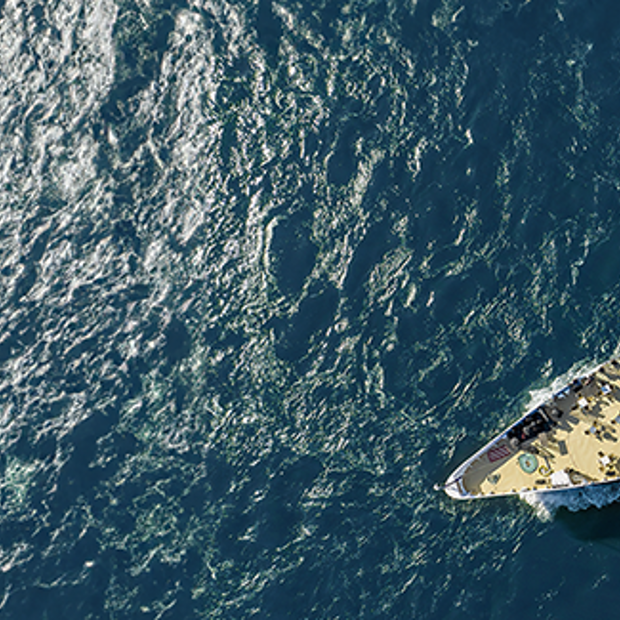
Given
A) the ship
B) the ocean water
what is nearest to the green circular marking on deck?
the ship

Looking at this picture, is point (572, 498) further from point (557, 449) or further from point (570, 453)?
point (557, 449)

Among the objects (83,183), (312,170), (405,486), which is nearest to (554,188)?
(312,170)

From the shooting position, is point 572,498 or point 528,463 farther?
point 572,498

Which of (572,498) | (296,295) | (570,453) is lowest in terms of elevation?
(572,498)

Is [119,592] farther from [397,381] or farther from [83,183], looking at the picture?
[83,183]

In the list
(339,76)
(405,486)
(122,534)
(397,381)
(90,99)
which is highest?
(90,99)

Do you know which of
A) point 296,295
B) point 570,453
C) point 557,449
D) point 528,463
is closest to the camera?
point 528,463

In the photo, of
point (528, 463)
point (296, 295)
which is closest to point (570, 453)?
point (528, 463)

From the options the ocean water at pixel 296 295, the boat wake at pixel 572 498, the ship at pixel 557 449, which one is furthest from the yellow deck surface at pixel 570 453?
the ocean water at pixel 296 295
